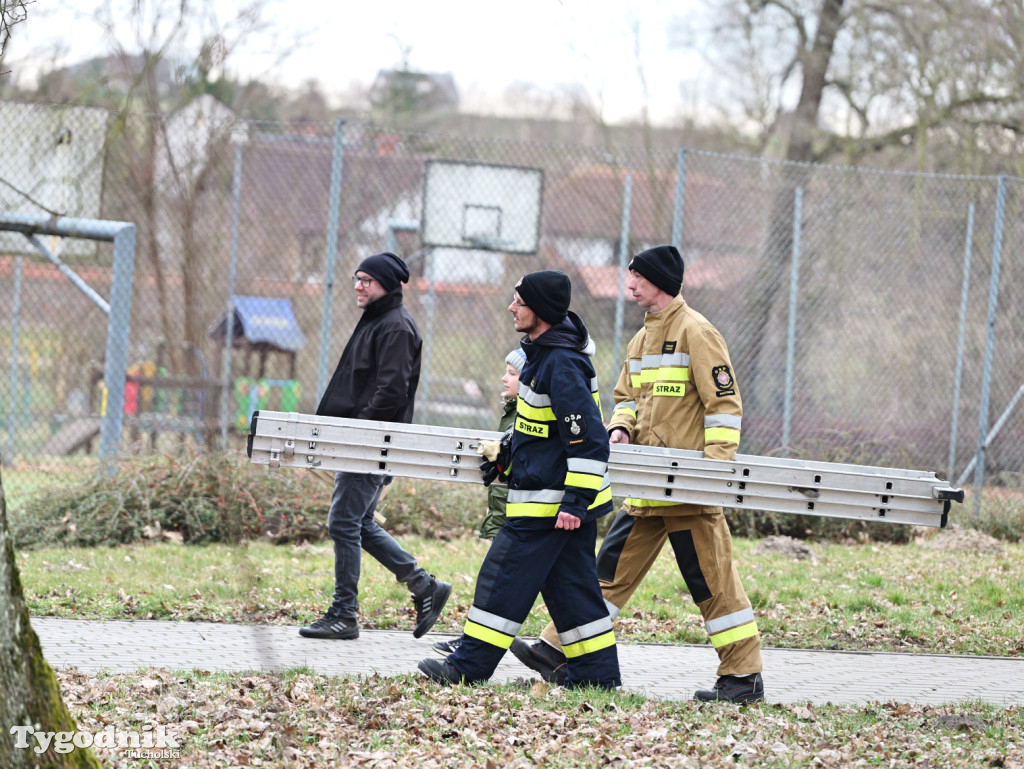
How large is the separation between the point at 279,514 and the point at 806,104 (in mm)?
12671

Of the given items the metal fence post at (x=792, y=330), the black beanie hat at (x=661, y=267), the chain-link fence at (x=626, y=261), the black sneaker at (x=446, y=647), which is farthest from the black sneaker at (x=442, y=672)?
the metal fence post at (x=792, y=330)

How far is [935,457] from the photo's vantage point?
12188 millimetres

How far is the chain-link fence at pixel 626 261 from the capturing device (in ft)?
37.1

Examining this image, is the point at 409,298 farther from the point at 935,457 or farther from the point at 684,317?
the point at 684,317

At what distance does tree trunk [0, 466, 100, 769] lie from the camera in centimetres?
324

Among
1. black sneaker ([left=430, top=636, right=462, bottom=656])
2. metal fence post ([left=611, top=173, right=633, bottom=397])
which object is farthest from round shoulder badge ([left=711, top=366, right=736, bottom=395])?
metal fence post ([left=611, top=173, right=633, bottom=397])

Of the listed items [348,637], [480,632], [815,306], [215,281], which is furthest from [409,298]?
[480,632]

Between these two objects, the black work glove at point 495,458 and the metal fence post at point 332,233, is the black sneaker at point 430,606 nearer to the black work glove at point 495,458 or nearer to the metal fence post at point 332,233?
the black work glove at point 495,458

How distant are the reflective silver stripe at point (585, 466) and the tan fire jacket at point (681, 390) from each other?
1.70ft

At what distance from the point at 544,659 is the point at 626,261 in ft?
20.7

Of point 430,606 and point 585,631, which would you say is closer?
point 585,631

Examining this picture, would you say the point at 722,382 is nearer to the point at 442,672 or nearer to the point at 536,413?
the point at 536,413

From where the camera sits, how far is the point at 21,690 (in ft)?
10.9

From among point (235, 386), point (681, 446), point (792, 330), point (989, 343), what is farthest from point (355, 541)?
point (235, 386)
